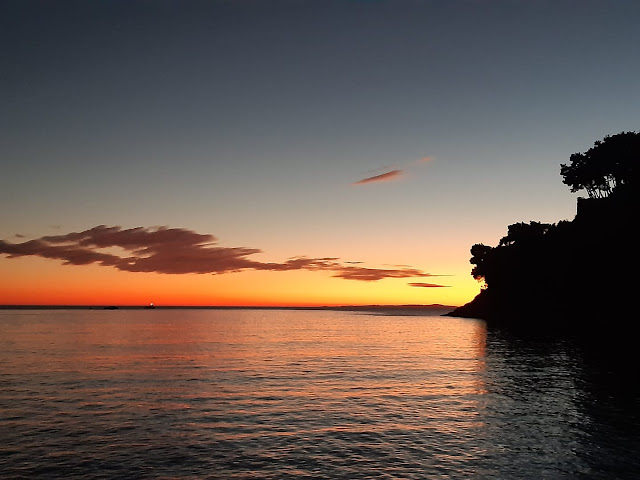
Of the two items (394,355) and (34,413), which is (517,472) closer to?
(34,413)

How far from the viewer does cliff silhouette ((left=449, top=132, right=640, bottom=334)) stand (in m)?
93.9

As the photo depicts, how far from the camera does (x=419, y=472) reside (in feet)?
72.7

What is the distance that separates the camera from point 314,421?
31672 millimetres

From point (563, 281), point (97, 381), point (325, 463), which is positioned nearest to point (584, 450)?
point (325, 463)

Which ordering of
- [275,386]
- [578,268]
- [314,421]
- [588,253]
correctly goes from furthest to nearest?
[578,268] → [588,253] → [275,386] → [314,421]

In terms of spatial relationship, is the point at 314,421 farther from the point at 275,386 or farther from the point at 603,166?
the point at 603,166

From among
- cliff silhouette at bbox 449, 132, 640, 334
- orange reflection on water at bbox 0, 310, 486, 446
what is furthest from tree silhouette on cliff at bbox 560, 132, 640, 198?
orange reflection on water at bbox 0, 310, 486, 446

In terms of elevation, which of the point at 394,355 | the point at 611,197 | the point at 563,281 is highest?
the point at 611,197

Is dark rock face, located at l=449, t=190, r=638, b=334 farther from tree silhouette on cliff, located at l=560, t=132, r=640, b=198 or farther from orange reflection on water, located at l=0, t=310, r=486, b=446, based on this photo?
orange reflection on water, located at l=0, t=310, r=486, b=446

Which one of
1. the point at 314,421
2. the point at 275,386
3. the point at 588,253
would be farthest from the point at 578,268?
the point at 314,421

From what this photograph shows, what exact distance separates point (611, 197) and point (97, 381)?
347 feet

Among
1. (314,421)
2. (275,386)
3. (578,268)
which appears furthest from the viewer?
(578,268)

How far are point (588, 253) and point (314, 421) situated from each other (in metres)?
90.0

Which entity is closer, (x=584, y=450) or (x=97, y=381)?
(x=584, y=450)
